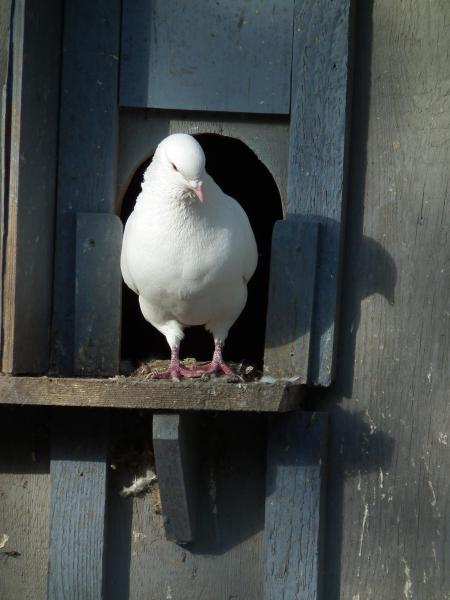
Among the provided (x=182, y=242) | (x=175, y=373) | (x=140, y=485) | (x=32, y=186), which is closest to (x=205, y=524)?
(x=140, y=485)

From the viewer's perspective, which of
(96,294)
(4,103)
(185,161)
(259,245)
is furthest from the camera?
(259,245)

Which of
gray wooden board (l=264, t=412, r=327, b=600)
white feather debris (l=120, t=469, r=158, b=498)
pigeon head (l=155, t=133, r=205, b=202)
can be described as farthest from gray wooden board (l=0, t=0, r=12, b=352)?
gray wooden board (l=264, t=412, r=327, b=600)

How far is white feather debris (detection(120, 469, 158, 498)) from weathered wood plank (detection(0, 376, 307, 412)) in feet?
1.83

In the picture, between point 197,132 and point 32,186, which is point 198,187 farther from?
point 32,186

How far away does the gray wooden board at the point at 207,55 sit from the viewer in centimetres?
398

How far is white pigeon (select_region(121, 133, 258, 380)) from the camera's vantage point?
12.3 ft

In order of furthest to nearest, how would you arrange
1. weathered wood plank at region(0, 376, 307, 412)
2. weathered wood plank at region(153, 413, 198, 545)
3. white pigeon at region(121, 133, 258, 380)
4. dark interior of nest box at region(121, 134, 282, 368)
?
dark interior of nest box at region(121, 134, 282, 368) → white pigeon at region(121, 133, 258, 380) → weathered wood plank at region(153, 413, 198, 545) → weathered wood plank at region(0, 376, 307, 412)

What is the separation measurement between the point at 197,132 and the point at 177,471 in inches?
43.8

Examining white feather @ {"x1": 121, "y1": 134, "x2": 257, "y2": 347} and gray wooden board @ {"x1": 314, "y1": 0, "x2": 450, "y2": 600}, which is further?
gray wooden board @ {"x1": 314, "y1": 0, "x2": 450, "y2": 600}

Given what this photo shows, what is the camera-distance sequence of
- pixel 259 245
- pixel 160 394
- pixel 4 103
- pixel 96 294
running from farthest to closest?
pixel 259 245 < pixel 96 294 < pixel 4 103 < pixel 160 394

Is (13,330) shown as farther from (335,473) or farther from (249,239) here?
(335,473)

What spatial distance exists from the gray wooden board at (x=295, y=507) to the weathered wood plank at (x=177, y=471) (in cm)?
24

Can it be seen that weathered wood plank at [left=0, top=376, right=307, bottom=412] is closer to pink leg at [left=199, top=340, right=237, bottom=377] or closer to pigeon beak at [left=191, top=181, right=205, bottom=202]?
pink leg at [left=199, top=340, right=237, bottom=377]

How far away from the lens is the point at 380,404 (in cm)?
393
